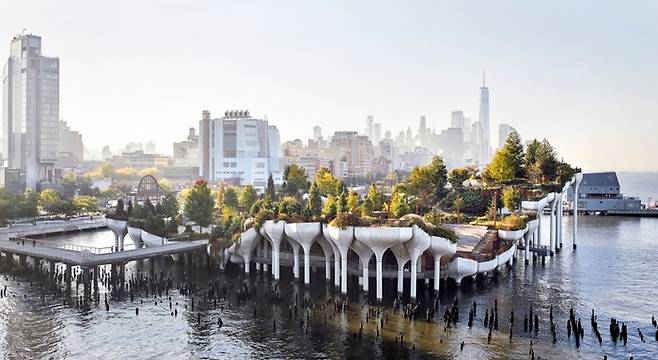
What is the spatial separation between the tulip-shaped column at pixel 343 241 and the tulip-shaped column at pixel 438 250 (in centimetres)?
784

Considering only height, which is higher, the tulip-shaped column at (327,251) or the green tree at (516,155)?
the green tree at (516,155)

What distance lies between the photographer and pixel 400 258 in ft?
188

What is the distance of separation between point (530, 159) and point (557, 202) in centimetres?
1285

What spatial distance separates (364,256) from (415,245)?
580cm

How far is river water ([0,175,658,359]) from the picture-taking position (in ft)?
142

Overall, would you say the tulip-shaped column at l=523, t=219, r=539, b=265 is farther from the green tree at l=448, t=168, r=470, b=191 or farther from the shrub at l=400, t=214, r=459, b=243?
the shrub at l=400, t=214, r=459, b=243

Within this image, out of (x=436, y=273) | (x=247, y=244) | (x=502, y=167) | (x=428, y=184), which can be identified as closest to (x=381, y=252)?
(x=436, y=273)

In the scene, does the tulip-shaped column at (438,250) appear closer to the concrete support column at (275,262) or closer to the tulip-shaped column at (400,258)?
the tulip-shaped column at (400,258)

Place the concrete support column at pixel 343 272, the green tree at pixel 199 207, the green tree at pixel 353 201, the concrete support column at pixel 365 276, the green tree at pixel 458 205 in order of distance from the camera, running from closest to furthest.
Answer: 1. the concrete support column at pixel 343 272
2. the concrete support column at pixel 365 276
3. the green tree at pixel 353 201
4. the green tree at pixel 458 205
5. the green tree at pixel 199 207

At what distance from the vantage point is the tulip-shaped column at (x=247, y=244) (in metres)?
68.2

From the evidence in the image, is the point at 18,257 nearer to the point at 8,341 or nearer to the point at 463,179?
the point at 8,341

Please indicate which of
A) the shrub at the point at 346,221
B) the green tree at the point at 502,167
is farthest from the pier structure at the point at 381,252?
the green tree at the point at 502,167

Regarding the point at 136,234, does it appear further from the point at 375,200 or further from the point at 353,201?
the point at 375,200

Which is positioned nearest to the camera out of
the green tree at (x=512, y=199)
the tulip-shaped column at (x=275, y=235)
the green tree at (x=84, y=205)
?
the tulip-shaped column at (x=275, y=235)
